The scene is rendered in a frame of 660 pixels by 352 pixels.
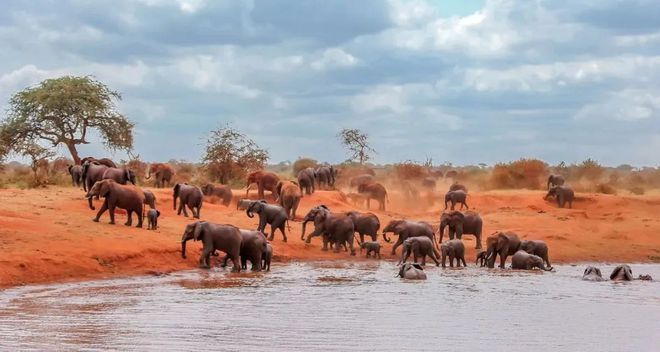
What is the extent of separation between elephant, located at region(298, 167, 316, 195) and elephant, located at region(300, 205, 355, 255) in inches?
420

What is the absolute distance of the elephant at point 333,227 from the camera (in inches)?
1181

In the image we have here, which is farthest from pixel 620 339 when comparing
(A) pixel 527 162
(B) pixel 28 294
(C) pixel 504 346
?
(A) pixel 527 162

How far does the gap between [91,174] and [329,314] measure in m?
17.1

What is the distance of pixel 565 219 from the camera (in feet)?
129

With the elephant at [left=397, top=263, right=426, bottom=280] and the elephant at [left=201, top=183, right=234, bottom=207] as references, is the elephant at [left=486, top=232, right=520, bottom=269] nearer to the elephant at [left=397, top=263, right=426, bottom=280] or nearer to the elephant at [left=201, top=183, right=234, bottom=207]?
the elephant at [left=397, top=263, right=426, bottom=280]

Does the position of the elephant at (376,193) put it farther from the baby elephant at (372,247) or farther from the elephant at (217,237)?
the elephant at (217,237)

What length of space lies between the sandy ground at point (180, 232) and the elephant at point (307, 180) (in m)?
0.77

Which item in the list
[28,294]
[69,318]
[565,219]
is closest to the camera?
[69,318]

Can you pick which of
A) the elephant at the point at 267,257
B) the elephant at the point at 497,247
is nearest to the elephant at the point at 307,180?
the elephant at the point at 497,247

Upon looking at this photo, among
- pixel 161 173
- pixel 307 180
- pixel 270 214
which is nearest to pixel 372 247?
pixel 270 214

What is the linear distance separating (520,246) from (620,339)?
13483 millimetres

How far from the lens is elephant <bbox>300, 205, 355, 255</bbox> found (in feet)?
98.4

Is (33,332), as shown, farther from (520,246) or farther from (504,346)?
(520,246)

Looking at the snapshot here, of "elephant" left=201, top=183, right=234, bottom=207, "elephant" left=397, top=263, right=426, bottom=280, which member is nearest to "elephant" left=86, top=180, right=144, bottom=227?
"elephant" left=397, top=263, right=426, bottom=280
